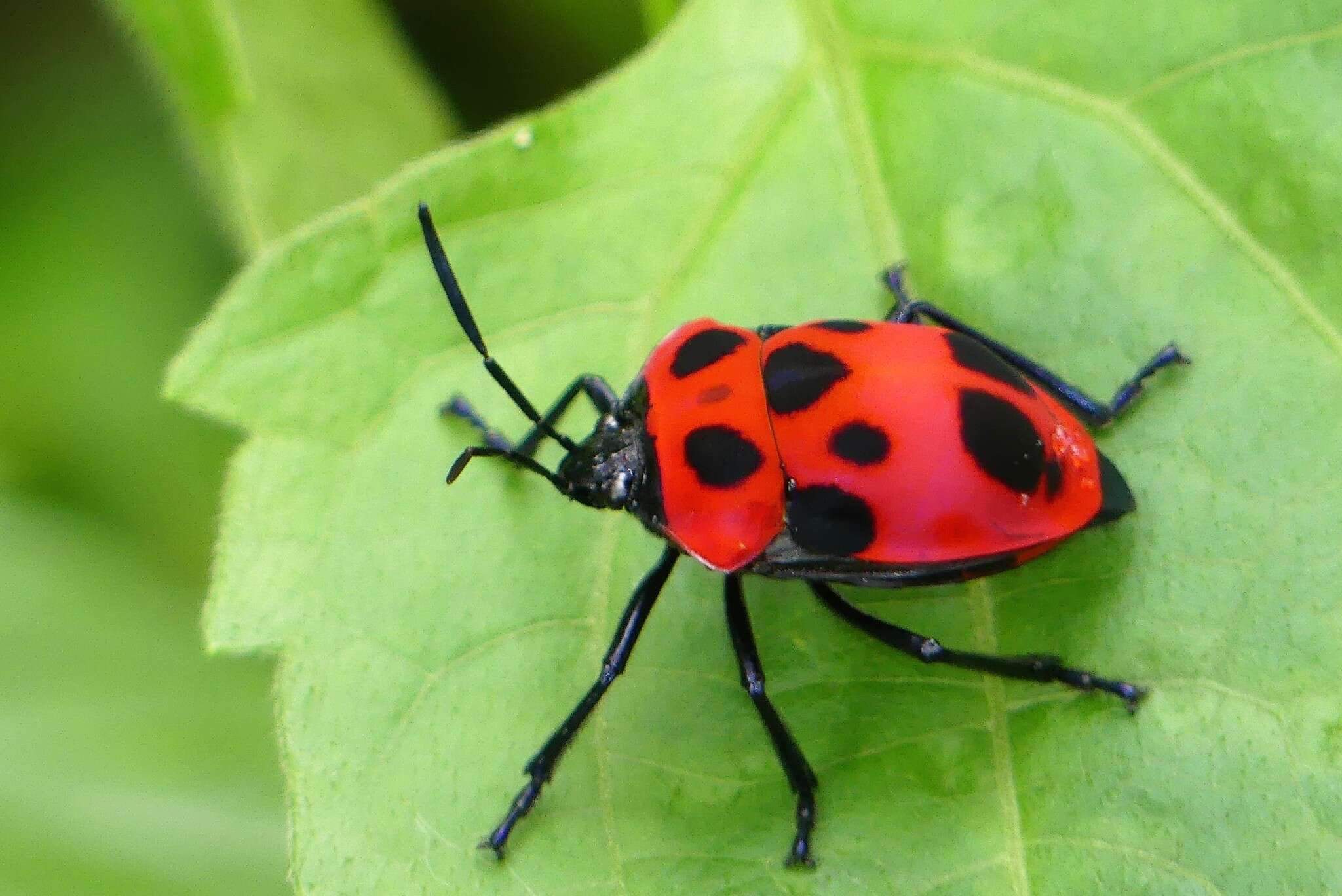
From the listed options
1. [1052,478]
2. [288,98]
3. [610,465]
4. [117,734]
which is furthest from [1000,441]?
[117,734]

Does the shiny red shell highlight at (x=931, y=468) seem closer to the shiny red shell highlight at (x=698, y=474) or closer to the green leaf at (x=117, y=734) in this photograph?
the shiny red shell highlight at (x=698, y=474)

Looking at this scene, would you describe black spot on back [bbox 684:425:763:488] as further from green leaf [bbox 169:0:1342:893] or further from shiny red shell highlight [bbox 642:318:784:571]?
green leaf [bbox 169:0:1342:893]

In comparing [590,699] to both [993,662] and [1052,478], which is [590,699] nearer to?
[993,662]

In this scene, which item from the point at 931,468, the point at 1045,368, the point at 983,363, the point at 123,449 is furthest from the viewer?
the point at 123,449

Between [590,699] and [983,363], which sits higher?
[983,363]

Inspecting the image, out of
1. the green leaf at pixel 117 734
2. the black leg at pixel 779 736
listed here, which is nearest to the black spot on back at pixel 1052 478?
the black leg at pixel 779 736

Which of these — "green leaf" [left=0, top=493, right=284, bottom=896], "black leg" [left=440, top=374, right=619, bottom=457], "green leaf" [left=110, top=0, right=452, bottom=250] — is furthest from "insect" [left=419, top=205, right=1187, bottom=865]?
"green leaf" [left=0, top=493, right=284, bottom=896]
